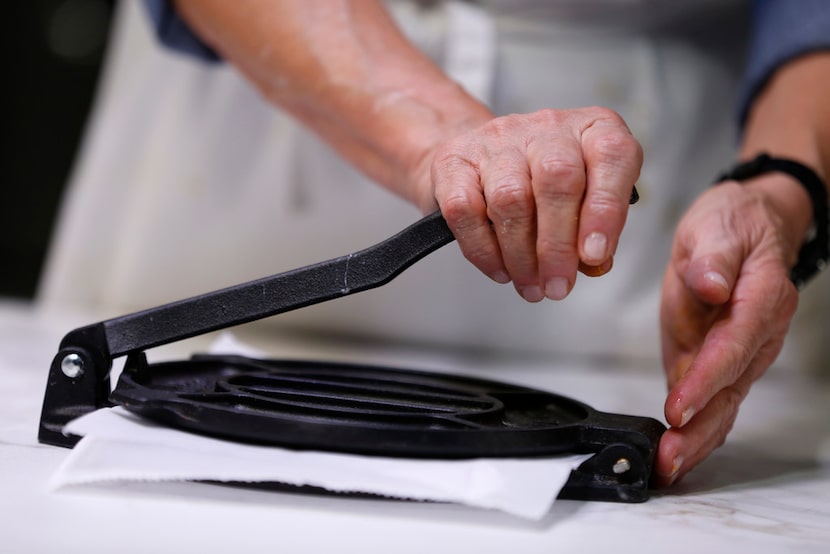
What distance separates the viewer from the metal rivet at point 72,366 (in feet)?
1.42

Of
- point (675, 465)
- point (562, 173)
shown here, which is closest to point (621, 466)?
point (675, 465)

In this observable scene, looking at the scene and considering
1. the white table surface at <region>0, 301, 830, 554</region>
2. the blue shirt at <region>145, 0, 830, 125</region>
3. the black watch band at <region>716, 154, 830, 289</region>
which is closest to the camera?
the white table surface at <region>0, 301, 830, 554</region>

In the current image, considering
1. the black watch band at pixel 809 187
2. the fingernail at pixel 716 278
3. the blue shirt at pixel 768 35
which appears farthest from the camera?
the blue shirt at pixel 768 35

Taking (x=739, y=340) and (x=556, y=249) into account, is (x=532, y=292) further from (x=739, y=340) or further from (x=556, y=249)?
(x=739, y=340)

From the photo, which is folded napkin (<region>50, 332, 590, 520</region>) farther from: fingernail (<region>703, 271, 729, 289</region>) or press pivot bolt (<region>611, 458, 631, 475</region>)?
fingernail (<region>703, 271, 729, 289</region>)

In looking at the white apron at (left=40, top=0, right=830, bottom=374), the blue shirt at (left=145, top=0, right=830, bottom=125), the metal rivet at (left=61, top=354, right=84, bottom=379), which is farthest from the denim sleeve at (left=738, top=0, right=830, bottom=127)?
the metal rivet at (left=61, top=354, right=84, bottom=379)

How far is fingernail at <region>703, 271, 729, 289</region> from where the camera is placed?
1.74ft

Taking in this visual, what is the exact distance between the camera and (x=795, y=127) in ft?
2.42

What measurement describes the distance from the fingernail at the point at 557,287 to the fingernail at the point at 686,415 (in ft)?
0.30

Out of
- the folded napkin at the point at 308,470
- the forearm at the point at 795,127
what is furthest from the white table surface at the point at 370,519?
the forearm at the point at 795,127

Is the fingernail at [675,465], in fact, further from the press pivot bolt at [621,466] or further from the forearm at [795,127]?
the forearm at [795,127]

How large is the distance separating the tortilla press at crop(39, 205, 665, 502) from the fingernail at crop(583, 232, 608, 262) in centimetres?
7

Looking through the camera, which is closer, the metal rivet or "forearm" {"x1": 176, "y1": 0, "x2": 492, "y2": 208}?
the metal rivet

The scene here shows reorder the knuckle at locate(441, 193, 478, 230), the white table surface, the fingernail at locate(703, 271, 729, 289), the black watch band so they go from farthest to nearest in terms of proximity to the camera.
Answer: the black watch band < the fingernail at locate(703, 271, 729, 289) < the knuckle at locate(441, 193, 478, 230) < the white table surface
